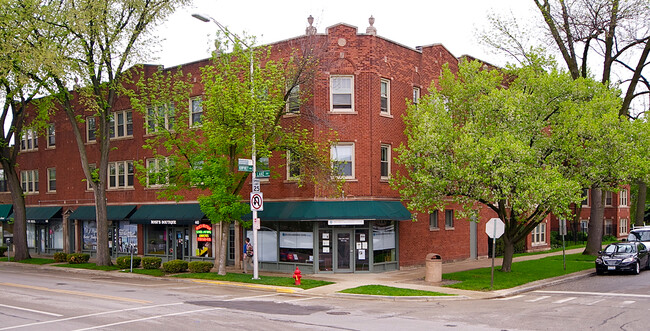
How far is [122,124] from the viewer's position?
3516 cm

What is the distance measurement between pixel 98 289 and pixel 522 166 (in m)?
15.8

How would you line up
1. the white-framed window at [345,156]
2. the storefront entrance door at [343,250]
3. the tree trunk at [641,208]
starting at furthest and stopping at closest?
the tree trunk at [641,208], the white-framed window at [345,156], the storefront entrance door at [343,250]

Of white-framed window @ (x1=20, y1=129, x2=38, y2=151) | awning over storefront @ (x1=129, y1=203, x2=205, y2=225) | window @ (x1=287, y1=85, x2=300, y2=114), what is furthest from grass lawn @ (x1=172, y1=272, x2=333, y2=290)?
white-framed window @ (x1=20, y1=129, x2=38, y2=151)

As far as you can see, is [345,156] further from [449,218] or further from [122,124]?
[122,124]

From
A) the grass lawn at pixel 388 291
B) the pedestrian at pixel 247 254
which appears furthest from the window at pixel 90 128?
the grass lawn at pixel 388 291

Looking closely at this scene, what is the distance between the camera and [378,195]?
85.0 feet

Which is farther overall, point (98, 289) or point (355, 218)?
point (355, 218)

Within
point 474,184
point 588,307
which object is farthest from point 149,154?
point 588,307

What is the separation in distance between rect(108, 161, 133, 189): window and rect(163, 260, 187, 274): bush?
31.7 feet

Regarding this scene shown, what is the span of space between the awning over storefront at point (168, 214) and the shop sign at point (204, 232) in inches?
19.8

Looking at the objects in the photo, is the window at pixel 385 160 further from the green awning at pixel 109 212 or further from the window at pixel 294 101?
the green awning at pixel 109 212

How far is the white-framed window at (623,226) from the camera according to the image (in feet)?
193

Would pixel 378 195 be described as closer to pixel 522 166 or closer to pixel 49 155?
pixel 522 166

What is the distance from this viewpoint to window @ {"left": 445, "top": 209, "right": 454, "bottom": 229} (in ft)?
100
